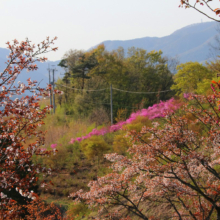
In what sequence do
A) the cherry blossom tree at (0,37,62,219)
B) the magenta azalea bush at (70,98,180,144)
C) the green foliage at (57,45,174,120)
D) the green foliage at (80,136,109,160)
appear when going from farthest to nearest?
the green foliage at (57,45,174,120)
the magenta azalea bush at (70,98,180,144)
the green foliage at (80,136,109,160)
the cherry blossom tree at (0,37,62,219)

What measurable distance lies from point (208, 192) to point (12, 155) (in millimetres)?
2965

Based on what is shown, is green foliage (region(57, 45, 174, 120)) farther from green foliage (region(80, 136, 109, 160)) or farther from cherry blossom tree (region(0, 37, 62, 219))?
cherry blossom tree (region(0, 37, 62, 219))

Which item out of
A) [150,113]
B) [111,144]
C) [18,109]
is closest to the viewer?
[18,109]

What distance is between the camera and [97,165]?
12125 mm

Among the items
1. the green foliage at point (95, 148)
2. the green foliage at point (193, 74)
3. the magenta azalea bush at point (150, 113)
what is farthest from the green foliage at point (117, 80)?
the green foliage at point (95, 148)

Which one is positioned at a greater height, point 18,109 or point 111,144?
point 18,109

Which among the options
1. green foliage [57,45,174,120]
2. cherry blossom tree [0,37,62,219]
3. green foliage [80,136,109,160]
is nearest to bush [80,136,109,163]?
green foliage [80,136,109,160]

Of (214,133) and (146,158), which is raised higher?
(214,133)

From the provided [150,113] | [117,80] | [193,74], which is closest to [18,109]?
[150,113]

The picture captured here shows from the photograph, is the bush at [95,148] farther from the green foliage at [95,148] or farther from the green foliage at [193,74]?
the green foliage at [193,74]

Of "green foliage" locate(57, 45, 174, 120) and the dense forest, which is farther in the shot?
"green foliage" locate(57, 45, 174, 120)

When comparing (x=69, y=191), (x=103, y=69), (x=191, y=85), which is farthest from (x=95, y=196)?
(x=103, y=69)

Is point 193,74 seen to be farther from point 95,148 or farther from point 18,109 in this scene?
point 18,109

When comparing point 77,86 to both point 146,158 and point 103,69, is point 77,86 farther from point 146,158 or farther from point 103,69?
point 146,158
